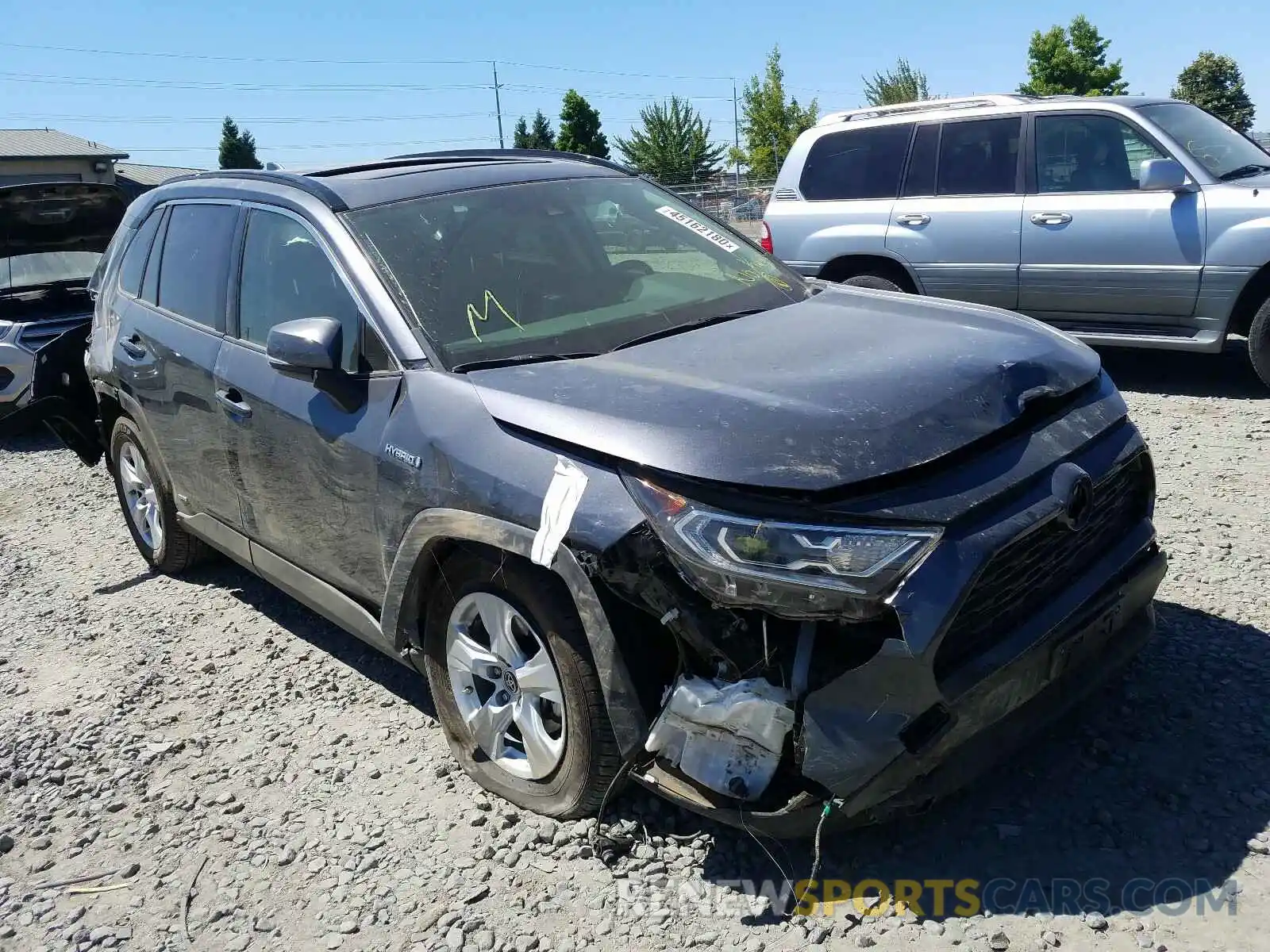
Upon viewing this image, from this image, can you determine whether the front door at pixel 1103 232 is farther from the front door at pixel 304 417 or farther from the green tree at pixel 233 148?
the green tree at pixel 233 148

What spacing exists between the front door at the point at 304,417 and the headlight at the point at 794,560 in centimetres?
126

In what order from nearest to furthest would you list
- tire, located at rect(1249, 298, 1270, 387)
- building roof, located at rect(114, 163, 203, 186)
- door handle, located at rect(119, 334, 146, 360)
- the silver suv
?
door handle, located at rect(119, 334, 146, 360) → tire, located at rect(1249, 298, 1270, 387) → the silver suv → building roof, located at rect(114, 163, 203, 186)

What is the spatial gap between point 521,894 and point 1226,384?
255 inches

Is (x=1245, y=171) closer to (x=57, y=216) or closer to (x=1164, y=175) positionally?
(x=1164, y=175)

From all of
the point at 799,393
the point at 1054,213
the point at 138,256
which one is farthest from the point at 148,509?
the point at 1054,213

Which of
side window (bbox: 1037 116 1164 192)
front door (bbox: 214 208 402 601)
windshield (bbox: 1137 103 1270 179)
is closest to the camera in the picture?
front door (bbox: 214 208 402 601)

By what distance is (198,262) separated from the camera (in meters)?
4.50

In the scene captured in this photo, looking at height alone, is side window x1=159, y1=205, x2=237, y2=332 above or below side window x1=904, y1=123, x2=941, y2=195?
below

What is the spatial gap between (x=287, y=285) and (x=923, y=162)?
5.73 metres

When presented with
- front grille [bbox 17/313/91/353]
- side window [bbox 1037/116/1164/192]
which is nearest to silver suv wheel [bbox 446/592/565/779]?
side window [bbox 1037/116/1164/192]

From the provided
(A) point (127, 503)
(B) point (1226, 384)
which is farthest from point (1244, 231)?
(A) point (127, 503)

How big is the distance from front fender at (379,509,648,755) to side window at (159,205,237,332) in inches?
66.2

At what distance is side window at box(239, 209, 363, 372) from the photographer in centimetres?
347

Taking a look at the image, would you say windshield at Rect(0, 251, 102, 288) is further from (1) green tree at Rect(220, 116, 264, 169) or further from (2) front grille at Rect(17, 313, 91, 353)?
(1) green tree at Rect(220, 116, 264, 169)
